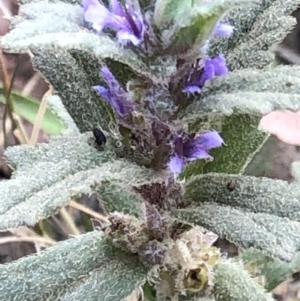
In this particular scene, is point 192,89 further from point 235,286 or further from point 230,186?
point 235,286

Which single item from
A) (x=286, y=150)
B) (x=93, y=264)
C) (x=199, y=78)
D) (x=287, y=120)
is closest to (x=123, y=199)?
(x=93, y=264)

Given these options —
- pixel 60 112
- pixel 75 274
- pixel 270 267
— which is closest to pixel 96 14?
pixel 75 274

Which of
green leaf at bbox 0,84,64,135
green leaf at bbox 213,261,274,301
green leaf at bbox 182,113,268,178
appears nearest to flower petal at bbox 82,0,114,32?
green leaf at bbox 182,113,268,178

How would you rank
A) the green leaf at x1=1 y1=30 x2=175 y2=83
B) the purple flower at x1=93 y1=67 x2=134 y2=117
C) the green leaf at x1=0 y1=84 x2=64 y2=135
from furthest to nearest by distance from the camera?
the green leaf at x1=0 y1=84 x2=64 y2=135, the purple flower at x1=93 y1=67 x2=134 y2=117, the green leaf at x1=1 y1=30 x2=175 y2=83

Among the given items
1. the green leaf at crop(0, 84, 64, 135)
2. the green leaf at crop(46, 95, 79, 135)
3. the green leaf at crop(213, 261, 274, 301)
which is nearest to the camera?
the green leaf at crop(213, 261, 274, 301)

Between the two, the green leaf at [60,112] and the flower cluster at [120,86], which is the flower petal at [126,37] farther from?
the green leaf at [60,112]

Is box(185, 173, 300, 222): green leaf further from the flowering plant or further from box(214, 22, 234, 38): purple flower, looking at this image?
box(214, 22, 234, 38): purple flower

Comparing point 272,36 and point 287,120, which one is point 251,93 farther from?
point 287,120
